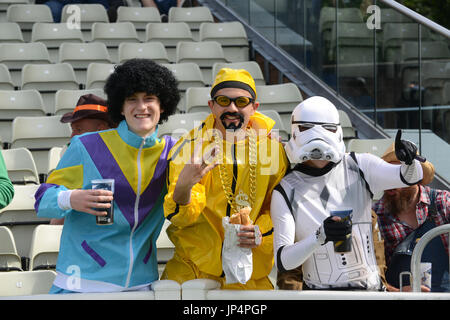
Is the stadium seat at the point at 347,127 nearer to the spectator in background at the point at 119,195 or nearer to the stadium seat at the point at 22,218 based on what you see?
the stadium seat at the point at 22,218

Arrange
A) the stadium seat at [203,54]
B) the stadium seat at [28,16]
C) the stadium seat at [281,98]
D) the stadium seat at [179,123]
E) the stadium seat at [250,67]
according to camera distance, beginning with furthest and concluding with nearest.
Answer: the stadium seat at [28,16] < the stadium seat at [203,54] < the stadium seat at [250,67] < the stadium seat at [281,98] < the stadium seat at [179,123]

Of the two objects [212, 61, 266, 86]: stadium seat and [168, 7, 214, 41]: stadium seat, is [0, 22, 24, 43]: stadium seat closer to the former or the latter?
[168, 7, 214, 41]: stadium seat

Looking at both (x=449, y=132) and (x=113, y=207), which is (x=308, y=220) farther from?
(x=449, y=132)

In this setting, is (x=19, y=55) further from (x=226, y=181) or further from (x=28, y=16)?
(x=226, y=181)

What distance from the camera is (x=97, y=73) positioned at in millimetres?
7434

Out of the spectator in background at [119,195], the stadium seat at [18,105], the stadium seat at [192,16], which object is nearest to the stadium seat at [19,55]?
the stadium seat at [18,105]

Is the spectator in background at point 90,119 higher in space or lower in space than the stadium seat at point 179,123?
lower

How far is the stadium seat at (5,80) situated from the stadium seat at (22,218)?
2.30 meters

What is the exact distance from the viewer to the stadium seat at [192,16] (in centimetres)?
965

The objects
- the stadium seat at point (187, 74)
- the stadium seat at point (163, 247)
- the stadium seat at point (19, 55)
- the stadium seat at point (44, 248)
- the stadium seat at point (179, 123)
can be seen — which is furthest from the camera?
the stadium seat at point (19, 55)

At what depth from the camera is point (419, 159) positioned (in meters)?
3.13

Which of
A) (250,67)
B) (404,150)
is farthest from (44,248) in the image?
(250,67)

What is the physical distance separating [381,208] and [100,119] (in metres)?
1.65

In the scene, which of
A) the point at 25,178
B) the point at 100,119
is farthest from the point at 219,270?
the point at 25,178
